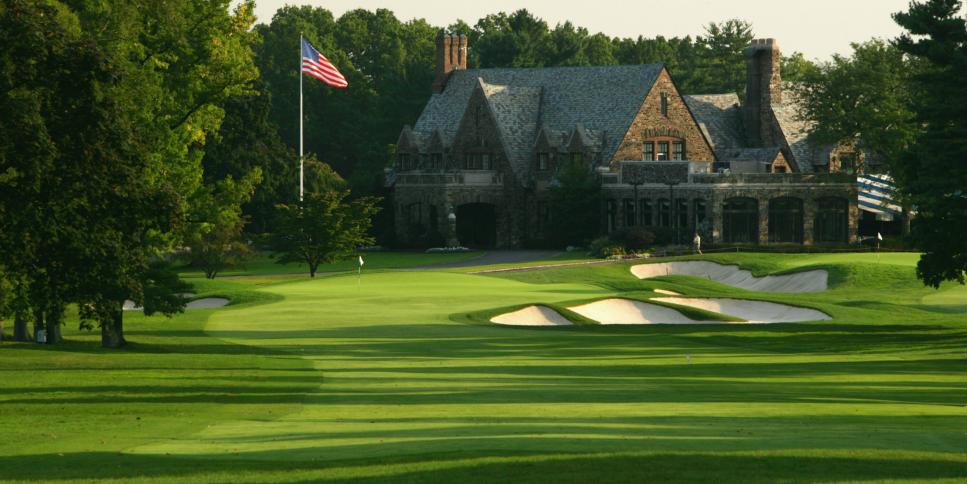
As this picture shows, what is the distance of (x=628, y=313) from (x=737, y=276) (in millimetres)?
22317

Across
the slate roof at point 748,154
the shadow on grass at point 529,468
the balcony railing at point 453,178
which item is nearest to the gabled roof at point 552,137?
the balcony railing at point 453,178

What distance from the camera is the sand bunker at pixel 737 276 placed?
69062mm

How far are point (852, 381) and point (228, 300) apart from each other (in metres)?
31.9

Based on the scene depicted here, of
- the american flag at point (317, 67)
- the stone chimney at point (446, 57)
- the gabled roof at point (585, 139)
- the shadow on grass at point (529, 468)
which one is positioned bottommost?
the shadow on grass at point (529, 468)

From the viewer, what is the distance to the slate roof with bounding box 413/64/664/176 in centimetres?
10012

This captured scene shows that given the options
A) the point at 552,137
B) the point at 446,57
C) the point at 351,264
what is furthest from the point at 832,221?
the point at 446,57

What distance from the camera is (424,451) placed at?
18375 mm

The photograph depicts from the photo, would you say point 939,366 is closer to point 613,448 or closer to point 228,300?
point 613,448

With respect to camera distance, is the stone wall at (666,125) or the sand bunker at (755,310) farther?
the stone wall at (666,125)

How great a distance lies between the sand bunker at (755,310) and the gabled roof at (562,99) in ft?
133

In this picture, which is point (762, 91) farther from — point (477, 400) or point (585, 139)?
point (477, 400)

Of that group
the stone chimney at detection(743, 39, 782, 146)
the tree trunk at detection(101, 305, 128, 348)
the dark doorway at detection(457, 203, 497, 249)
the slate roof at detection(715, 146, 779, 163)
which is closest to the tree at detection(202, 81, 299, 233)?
the dark doorway at detection(457, 203, 497, 249)

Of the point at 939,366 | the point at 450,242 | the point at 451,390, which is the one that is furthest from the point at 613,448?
the point at 450,242

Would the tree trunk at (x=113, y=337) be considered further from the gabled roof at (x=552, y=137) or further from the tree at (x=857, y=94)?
the gabled roof at (x=552, y=137)
